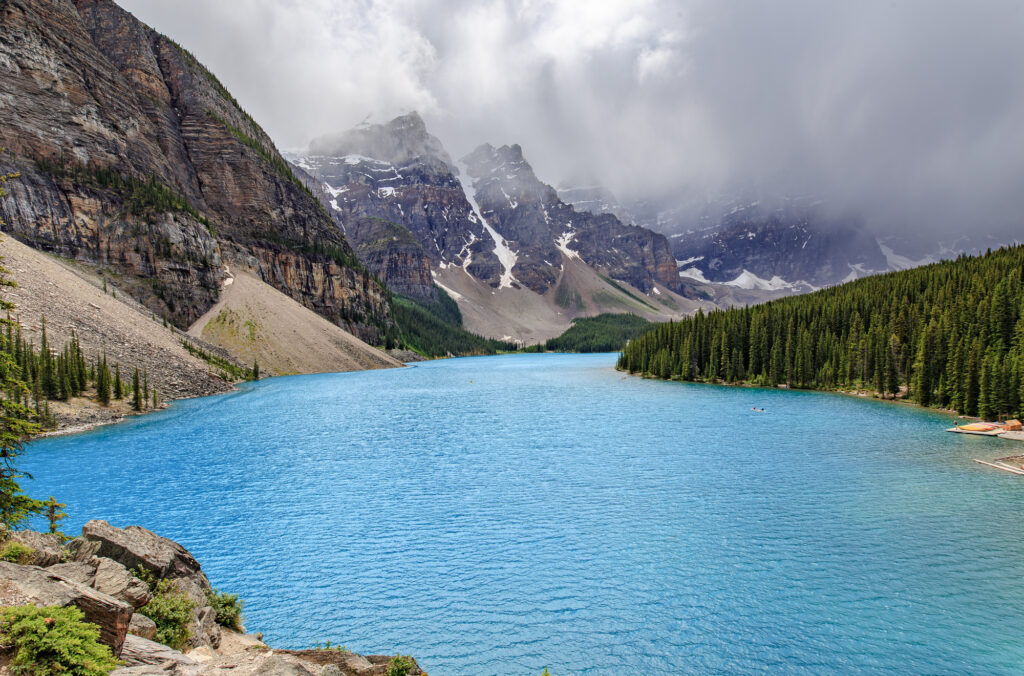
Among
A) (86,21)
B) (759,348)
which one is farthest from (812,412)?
(86,21)

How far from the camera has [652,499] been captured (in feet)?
86.9

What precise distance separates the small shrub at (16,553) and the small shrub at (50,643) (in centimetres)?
338

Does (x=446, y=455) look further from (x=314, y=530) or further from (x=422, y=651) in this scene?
(x=422, y=651)

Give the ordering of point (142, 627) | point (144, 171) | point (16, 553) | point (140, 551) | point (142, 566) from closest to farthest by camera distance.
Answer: point (142, 627), point (16, 553), point (142, 566), point (140, 551), point (144, 171)

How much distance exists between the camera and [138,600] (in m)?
10.6

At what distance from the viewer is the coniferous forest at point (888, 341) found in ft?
175

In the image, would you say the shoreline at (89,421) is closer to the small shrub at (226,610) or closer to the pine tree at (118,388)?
the pine tree at (118,388)

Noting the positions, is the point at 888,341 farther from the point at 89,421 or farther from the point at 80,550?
the point at 89,421

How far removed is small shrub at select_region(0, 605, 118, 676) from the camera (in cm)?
710

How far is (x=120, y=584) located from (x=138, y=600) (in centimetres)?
54

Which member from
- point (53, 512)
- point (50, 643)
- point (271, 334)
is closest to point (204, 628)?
point (50, 643)

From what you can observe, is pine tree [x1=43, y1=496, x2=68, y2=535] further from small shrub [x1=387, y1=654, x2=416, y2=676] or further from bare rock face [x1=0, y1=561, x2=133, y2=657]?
small shrub [x1=387, y1=654, x2=416, y2=676]

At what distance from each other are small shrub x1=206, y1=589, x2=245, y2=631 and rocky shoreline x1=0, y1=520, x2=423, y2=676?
0.42ft

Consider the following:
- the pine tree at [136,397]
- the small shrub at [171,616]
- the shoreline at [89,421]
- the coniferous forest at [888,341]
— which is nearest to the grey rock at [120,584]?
the small shrub at [171,616]
